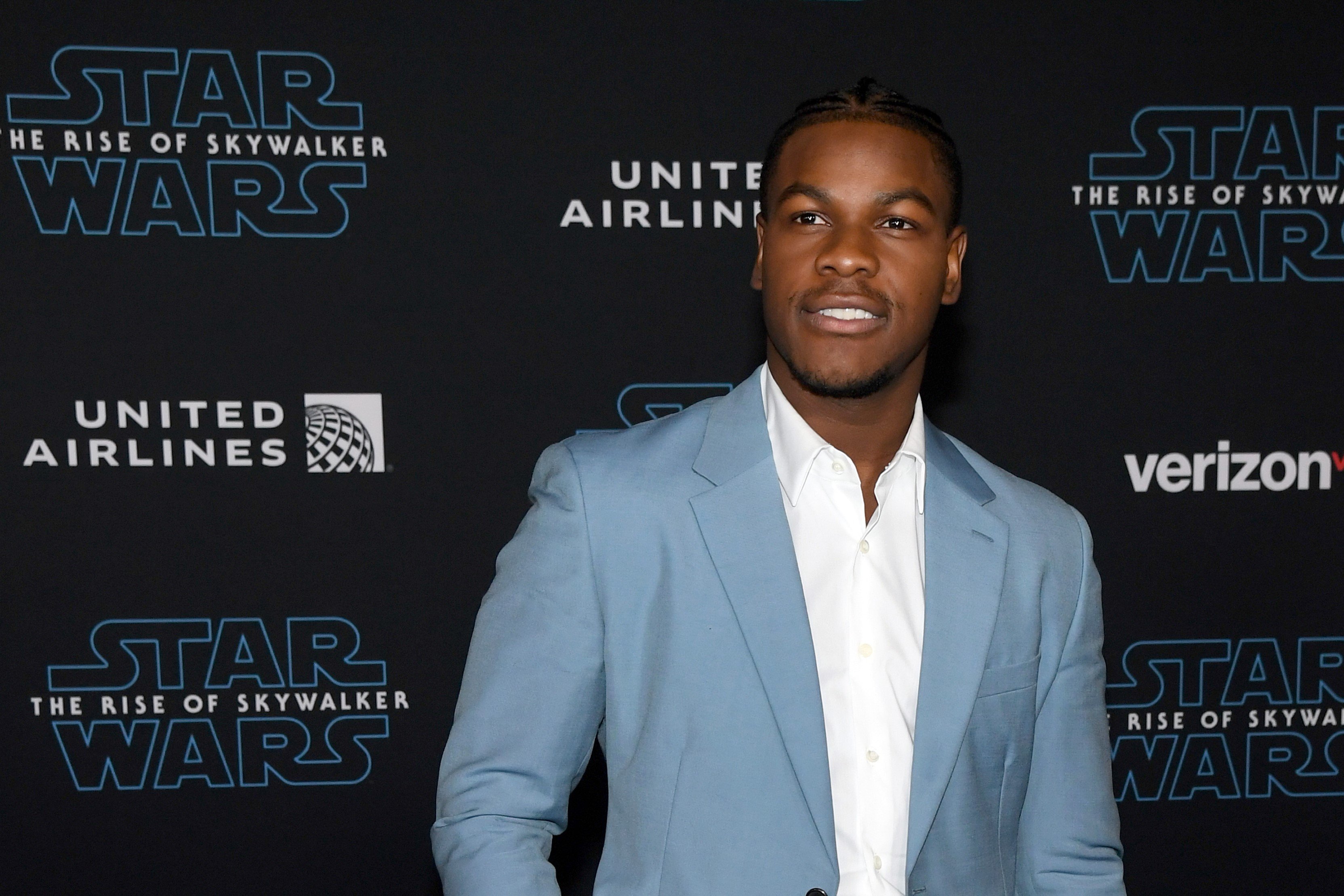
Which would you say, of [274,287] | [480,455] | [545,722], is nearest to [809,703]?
[545,722]

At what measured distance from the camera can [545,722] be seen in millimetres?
1165

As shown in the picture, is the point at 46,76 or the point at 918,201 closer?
the point at 918,201

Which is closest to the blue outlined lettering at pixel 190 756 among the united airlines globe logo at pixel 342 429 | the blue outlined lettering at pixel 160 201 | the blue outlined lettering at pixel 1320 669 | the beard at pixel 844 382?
the united airlines globe logo at pixel 342 429

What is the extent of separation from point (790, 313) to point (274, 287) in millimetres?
1396

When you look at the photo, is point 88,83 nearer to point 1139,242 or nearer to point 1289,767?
point 1139,242

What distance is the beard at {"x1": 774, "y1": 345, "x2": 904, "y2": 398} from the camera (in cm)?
126

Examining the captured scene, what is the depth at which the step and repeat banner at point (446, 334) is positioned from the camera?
2203 millimetres

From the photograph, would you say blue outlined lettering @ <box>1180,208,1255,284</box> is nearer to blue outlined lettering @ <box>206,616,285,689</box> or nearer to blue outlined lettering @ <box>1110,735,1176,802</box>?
blue outlined lettering @ <box>1110,735,1176,802</box>

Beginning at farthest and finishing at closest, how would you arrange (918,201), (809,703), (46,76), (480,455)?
1. (480,455)
2. (46,76)
3. (918,201)
4. (809,703)

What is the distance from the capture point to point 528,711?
1159mm

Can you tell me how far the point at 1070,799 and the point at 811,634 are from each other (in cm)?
45

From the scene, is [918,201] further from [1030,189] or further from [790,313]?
[1030,189]

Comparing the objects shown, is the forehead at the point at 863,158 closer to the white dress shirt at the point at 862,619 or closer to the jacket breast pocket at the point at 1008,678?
the white dress shirt at the point at 862,619

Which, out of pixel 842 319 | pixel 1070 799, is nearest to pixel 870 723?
pixel 1070 799
